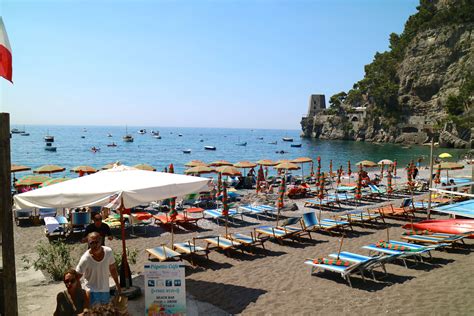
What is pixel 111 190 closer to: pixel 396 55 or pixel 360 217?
pixel 360 217

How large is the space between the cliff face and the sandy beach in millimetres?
66611

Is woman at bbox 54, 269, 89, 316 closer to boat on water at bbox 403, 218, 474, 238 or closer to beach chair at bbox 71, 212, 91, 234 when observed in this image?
boat on water at bbox 403, 218, 474, 238

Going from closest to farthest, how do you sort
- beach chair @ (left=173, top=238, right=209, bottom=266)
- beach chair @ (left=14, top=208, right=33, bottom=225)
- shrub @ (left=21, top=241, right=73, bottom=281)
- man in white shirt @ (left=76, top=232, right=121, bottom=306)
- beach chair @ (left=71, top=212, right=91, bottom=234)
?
1. man in white shirt @ (left=76, top=232, right=121, bottom=306)
2. shrub @ (left=21, top=241, right=73, bottom=281)
3. beach chair @ (left=173, top=238, right=209, bottom=266)
4. beach chair @ (left=71, top=212, right=91, bottom=234)
5. beach chair @ (left=14, top=208, right=33, bottom=225)

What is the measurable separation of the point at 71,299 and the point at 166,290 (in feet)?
4.61

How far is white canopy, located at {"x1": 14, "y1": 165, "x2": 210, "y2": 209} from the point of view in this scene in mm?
5746

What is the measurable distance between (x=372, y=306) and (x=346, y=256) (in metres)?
2.25

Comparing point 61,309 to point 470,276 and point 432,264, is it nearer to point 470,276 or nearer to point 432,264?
point 470,276

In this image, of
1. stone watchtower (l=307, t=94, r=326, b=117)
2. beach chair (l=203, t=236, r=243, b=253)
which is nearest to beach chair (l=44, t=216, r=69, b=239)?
beach chair (l=203, t=236, r=243, b=253)

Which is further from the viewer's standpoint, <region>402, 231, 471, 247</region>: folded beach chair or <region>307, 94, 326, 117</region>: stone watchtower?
<region>307, 94, 326, 117</region>: stone watchtower

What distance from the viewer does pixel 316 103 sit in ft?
452

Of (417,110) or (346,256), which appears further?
(417,110)

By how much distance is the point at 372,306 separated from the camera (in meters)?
6.40

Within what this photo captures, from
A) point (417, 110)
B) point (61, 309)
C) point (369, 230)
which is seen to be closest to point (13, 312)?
point (61, 309)

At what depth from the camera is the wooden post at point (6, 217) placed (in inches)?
164
